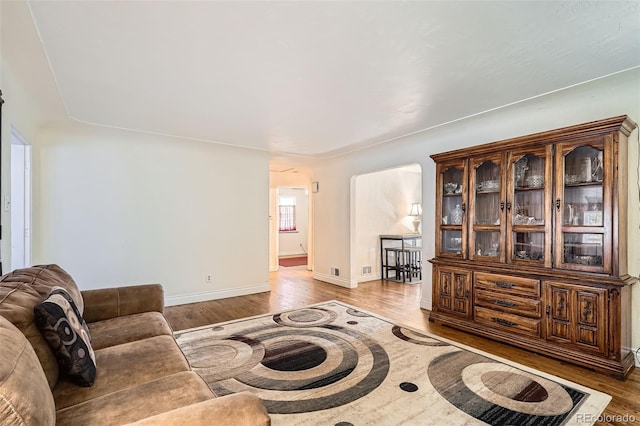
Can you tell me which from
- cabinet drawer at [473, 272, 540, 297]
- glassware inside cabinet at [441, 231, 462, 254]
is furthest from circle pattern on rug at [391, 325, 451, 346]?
glassware inside cabinet at [441, 231, 462, 254]

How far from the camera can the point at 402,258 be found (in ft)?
21.0

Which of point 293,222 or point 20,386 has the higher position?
point 293,222

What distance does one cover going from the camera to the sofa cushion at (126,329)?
2.06m

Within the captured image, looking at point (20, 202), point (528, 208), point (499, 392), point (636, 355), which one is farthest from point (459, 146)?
point (20, 202)

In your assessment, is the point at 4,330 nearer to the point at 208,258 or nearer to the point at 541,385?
the point at 541,385

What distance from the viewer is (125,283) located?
440cm

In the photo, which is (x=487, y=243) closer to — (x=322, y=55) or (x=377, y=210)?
(x=322, y=55)

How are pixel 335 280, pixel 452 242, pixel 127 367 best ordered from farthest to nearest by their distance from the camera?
pixel 335 280, pixel 452 242, pixel 127 367

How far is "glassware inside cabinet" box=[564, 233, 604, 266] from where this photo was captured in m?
2.67

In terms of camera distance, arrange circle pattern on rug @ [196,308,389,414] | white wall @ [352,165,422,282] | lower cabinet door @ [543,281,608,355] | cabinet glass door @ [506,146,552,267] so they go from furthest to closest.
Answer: white wall @ [352,165,422,282], cabinet glass door @ [506,146,552,267], lower cabinet door @ [543,281,608,355], circle pattern on rug @ [196,308,389,414]

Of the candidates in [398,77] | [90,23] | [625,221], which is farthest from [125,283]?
[625,221]

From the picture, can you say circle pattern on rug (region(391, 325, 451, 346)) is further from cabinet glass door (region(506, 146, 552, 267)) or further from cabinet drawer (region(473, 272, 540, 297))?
cabinet glass door (region(506, 146, 552, 267))

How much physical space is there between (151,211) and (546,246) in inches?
190

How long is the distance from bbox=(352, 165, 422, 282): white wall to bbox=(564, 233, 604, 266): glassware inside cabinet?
11.2 ft
